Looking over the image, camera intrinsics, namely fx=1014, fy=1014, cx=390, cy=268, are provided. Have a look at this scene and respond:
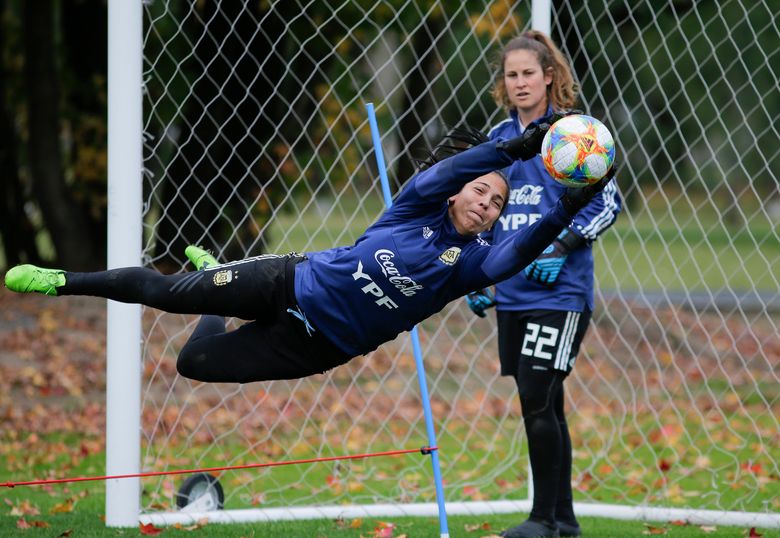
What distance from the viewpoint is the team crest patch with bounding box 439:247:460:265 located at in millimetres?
3420

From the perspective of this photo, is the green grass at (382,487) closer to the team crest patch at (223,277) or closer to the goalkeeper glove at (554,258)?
the goalkeeper glove at (554,258)

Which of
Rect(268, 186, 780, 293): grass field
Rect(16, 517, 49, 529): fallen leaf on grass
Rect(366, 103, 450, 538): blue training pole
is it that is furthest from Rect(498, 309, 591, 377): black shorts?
Rect(268, 186, 780, 293): grass field

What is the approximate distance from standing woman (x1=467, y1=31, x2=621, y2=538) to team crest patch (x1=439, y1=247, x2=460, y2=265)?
29.6 inches

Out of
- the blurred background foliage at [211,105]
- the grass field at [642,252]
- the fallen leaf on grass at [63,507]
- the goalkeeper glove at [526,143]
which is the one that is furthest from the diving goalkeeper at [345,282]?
the grass field at [642,252]

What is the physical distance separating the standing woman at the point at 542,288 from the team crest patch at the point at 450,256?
75 cm

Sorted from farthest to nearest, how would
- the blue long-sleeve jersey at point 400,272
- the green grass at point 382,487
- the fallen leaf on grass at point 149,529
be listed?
the green grass at point 382,487 < the fallen leaf on grass at point 149,529 < the blue long-sleeve jersey at point 400,272

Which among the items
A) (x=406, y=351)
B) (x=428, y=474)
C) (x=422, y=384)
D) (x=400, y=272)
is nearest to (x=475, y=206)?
(x=400, y=272)

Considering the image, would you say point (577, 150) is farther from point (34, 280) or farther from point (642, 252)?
point (642, 252)

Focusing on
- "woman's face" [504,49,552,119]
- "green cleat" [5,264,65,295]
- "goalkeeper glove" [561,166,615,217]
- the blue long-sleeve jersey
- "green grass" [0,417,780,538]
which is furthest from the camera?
"green grass" [0,417,780,538]

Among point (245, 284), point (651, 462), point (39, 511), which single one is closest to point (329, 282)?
point (245, 284)

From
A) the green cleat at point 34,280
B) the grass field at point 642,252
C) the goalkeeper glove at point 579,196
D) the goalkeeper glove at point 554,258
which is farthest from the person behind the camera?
the grass field at point 642,252

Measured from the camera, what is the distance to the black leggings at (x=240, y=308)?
3.58 m

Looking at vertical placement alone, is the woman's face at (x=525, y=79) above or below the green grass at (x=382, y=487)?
above

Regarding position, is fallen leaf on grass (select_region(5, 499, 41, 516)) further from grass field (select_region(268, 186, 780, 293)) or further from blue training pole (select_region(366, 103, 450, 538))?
grass field (select_region(268, 186, 780, 293))
